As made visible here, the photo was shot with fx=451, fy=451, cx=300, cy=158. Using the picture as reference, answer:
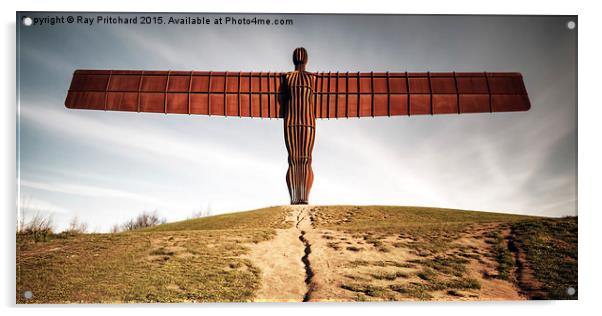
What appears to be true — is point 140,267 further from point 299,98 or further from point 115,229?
point 299,98

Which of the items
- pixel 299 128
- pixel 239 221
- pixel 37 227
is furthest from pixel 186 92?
pixel 37 227

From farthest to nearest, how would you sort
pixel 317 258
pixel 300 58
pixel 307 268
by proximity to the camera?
pixel 300 58, pixel 317 258, pixel 307 268

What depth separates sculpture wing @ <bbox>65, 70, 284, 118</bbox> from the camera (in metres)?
11.5

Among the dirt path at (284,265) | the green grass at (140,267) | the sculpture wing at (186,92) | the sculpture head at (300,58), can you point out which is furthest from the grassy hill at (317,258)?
the sculpture head at (300,58)

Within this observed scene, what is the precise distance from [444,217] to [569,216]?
277cm

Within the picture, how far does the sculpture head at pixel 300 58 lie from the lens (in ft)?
36.5

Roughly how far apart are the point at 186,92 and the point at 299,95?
2.95 m

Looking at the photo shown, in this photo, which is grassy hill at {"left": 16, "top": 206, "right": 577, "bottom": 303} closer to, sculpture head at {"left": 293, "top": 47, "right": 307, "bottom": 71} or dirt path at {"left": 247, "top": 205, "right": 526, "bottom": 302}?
dirt path at {"left": 247, "top": 205, "right": 526, "bottom": 302}

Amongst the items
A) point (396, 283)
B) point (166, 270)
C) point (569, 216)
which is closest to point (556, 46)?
point (569, 216)

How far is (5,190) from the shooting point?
9031mm

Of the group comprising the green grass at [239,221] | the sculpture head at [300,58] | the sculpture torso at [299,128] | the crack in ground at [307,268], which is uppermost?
the sculpture head at [300,58]

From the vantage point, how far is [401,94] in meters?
12.0

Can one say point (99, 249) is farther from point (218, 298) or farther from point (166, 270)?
point (218, 298)

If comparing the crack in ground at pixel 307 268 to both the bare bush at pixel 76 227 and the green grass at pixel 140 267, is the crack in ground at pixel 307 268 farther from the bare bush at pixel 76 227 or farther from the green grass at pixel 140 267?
the bare bush at pixel 76 227
